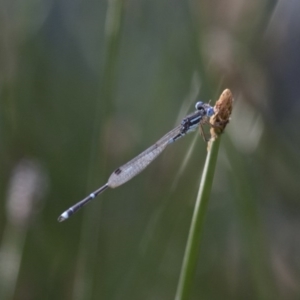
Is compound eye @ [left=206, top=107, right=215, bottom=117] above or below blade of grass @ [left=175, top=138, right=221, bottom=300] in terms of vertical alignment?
above

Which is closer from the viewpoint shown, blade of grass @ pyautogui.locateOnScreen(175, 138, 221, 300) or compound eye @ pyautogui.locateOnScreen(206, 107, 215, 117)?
blade of grass @ pyautogui.locateOnScreen(175, 138, 221, 300)

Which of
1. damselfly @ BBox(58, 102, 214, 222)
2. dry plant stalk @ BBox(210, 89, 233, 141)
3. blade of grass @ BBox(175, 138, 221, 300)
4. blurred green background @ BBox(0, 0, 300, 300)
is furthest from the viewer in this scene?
damselfly @ BBox(58, 102, 214, 222)

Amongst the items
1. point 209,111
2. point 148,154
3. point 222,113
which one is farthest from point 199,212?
point 148,154

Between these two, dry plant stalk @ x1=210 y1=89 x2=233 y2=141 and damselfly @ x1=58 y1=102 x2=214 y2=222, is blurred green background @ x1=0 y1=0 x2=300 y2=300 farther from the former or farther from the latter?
dry plant stalk @ x1=210 y1=89 x2=233 y2=141

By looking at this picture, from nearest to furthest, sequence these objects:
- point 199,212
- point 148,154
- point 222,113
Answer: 1. point 199,212
2. point 222,113
3. point 148,154

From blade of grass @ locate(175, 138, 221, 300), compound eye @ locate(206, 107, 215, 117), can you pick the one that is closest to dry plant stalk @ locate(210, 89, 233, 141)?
blade of grass @ locate(175, 138, 221, 300)

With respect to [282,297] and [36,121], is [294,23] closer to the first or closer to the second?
[282,297]

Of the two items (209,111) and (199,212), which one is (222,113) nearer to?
(199,212)

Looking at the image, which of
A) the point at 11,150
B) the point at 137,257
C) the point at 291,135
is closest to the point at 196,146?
the point at 291,135
